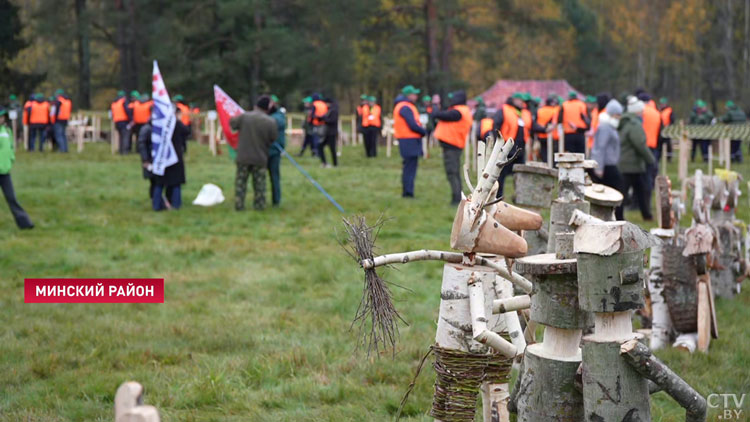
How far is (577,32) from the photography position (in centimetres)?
5538

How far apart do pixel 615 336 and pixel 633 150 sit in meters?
9.55

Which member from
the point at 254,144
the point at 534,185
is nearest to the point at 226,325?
the point at 534,185

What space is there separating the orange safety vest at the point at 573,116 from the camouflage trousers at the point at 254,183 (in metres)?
6.27

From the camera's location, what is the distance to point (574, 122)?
1725cm

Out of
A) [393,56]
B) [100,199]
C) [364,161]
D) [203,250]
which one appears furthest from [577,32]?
[203,250]

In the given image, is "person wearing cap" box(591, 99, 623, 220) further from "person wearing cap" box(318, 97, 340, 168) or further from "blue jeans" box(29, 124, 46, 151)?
"blue jeans" box(29, 124, 46, 151)

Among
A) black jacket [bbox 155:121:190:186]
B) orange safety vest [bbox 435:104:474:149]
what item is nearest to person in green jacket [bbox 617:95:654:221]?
orange safety vest [bbox 435:104:474:149]

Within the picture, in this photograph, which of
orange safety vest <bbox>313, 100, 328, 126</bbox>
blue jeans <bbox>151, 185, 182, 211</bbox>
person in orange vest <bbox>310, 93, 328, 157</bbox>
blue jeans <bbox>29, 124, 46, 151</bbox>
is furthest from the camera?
blue jeans <bbox>29, 124, 46, 151</bbox>

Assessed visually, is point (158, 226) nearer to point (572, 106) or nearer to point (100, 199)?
point (100, 199)

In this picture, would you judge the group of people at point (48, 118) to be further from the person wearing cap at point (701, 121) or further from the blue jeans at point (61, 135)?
the person wearing cap at point (701, 121)

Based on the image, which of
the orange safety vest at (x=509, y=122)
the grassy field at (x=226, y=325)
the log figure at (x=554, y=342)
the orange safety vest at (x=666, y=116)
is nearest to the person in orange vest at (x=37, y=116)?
the grassy field at (x=226, y=325)

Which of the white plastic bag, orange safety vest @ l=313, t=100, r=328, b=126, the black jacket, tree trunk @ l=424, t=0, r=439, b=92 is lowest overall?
the white plastic bag

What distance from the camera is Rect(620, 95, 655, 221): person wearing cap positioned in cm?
1200

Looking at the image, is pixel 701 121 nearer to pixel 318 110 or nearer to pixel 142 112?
pixel 318 110
